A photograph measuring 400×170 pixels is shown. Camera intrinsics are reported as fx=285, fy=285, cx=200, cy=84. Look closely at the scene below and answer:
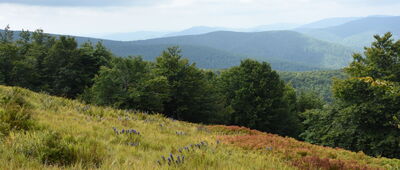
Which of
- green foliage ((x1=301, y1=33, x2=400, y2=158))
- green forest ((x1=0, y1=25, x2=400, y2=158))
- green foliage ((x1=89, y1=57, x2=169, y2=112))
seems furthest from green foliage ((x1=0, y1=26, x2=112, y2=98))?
green foliage ((x1=301, y1=33, x2=400, y2=158))

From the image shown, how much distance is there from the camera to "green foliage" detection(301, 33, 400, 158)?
24297mm

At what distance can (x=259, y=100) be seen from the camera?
1594 inches

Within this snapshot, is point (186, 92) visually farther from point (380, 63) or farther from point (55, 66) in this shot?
point (55, 66)

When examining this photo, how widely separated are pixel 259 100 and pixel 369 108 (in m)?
16.8

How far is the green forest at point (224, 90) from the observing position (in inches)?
1017

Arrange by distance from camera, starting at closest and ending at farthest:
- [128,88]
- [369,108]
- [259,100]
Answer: [369,108], [128,88], [259,100]

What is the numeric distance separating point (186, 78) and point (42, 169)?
118 ft

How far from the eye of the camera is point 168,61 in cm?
4050

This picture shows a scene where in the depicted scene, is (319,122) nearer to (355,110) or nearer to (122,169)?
(355,110)

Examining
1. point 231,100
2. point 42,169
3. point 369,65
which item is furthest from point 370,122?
point 42,169

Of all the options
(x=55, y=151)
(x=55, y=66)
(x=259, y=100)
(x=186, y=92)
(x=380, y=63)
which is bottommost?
(x=259, y=100)

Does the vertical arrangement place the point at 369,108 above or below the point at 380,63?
below

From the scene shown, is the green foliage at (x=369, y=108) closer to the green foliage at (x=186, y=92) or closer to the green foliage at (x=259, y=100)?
the green foliage at (x=259, y=100)

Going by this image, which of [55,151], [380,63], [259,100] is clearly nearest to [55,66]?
[259,100]
